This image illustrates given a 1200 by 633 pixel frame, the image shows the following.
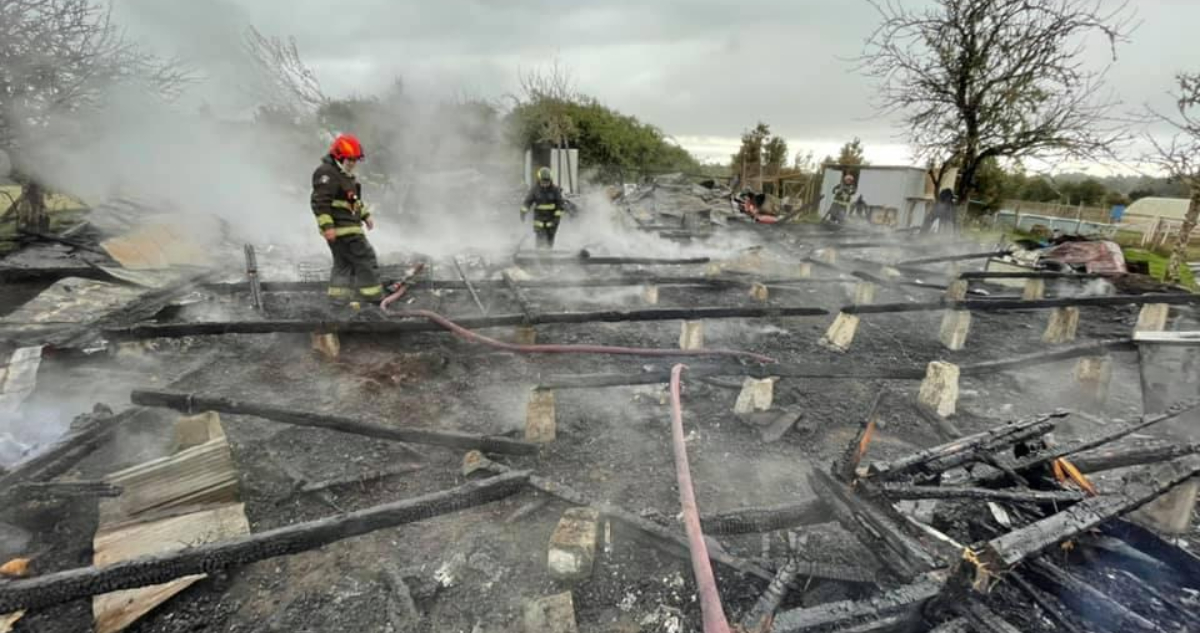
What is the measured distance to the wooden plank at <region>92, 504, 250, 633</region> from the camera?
1.99m

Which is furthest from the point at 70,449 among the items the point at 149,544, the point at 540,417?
the point at 540,417

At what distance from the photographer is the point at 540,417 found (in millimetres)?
3344

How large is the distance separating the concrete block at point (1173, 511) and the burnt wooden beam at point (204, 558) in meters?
3.70

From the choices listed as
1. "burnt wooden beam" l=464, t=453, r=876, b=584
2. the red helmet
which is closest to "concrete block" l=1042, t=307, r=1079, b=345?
"burnt wooden beam" l=464, t=453, r=876, b=584

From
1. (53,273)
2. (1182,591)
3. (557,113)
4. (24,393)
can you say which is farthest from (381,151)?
(1182,591)

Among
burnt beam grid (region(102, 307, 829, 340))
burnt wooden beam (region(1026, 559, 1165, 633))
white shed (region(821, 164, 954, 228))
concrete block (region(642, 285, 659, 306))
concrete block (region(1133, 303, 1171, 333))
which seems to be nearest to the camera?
burnt wooden beam (region(1026, 559, 1165, 633))

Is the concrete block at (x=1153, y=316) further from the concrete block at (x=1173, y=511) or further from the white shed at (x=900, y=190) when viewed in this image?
the white shed at (x=900, y=190)

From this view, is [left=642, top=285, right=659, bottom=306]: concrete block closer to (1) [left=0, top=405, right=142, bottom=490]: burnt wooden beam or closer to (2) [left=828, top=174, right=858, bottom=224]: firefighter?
(1) [left=0, top=405, right=142, bottom=490]: burnt wooden beam

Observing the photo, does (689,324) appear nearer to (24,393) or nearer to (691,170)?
(24,393)

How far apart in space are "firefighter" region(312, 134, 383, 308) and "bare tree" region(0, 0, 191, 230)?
7684mm

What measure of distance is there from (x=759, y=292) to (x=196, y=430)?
628 cm

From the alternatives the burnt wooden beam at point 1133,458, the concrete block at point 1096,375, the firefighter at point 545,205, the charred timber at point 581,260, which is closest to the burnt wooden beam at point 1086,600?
the burnt wooden beam at point 1133,458

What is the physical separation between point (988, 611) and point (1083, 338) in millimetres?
6954

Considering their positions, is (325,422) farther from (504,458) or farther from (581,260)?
(581,260)
